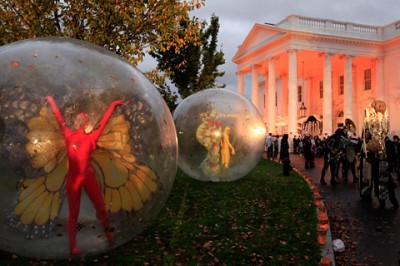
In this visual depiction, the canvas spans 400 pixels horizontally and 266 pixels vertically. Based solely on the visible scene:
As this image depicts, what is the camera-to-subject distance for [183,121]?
9602 mm

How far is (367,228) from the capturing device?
23.1 ft

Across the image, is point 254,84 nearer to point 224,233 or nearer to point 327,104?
point 327,104

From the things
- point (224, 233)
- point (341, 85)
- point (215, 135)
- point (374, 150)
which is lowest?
point (224, 233)

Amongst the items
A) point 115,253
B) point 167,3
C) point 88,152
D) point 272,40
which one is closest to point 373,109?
point 167,3

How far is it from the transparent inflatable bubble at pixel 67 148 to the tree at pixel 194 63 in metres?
20.5

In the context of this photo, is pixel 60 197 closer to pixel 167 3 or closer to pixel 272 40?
pixel 167 3

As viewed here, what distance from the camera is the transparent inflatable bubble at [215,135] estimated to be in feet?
31.0

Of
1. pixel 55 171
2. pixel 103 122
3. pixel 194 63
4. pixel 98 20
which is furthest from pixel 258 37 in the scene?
pixel 55 171

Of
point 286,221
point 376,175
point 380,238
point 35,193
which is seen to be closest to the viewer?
point 35,193

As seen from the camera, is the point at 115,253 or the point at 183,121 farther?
the point at 183,121

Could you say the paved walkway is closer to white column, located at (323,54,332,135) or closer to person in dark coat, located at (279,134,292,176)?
person in dark coat, located at (279,134,292,176)

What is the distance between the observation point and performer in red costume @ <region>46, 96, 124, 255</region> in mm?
3207

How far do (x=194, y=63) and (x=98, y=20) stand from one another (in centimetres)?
1502

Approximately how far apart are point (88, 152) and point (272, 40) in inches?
1418
